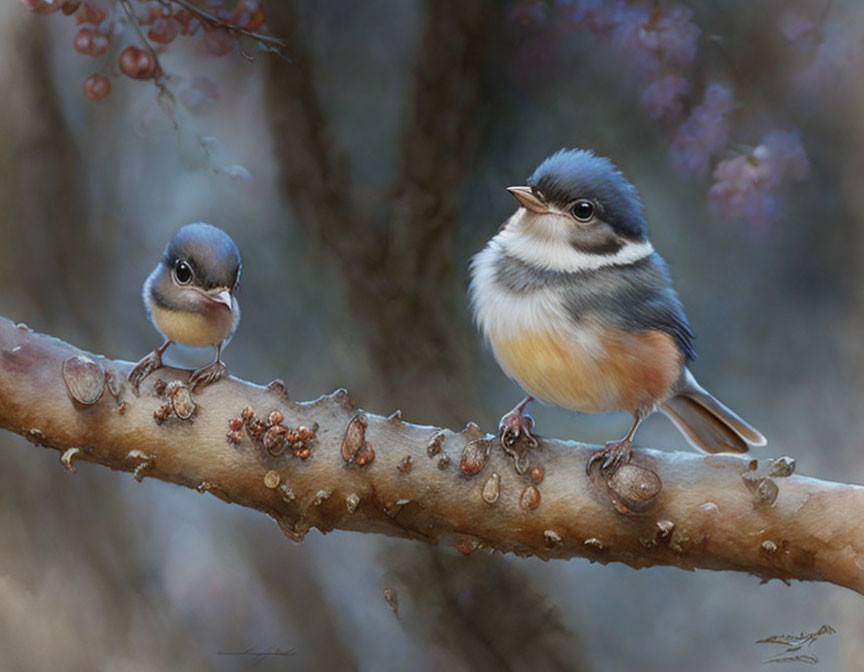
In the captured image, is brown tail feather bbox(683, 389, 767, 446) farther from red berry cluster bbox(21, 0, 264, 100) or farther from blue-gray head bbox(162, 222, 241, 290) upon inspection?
red berry cluster bbox(21, 0, 264, 100)

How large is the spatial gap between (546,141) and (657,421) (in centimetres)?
34

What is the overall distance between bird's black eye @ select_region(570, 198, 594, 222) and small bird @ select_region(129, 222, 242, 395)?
1.01 feet

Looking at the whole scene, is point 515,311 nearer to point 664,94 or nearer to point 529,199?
point 529,199

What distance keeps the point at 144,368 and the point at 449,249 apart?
0.42 meters

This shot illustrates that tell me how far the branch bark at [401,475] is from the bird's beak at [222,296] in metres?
0.07

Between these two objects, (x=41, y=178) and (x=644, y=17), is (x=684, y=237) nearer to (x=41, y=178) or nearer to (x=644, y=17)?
(x=644, y=17)

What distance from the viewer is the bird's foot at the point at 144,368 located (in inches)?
34.2

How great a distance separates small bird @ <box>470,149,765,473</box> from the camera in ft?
2.76

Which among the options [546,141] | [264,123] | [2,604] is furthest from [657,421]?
[2,604]

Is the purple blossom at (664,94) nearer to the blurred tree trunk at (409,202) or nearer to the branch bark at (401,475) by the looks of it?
the blurred tree trunk at (409,202)

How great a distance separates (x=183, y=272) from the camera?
90 centimetres
